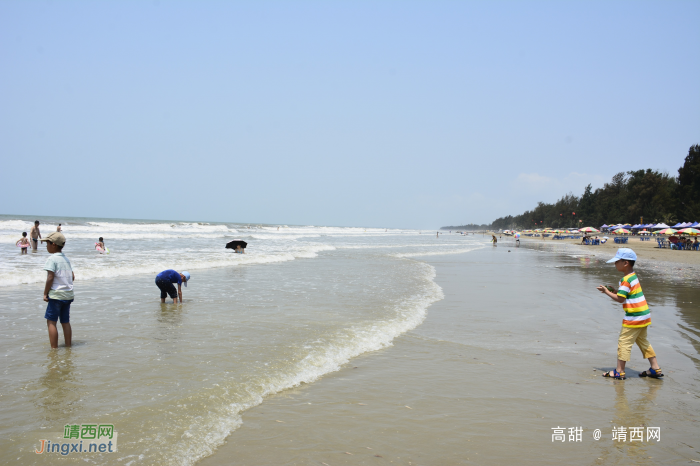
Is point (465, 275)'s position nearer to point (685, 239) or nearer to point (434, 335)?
point (434, 335)

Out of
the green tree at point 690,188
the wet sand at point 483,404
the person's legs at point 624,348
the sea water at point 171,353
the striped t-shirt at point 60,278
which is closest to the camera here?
the wet sand at point 483,404

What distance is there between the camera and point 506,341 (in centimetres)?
743

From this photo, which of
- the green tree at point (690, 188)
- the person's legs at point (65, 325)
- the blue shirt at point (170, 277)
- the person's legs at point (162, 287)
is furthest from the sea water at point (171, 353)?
the green tree at point (690, 188)

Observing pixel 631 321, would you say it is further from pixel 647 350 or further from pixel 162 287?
pixel 162 287

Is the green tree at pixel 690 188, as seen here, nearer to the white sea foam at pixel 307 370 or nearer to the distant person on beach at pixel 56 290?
the white sea foam at pixel 307 370

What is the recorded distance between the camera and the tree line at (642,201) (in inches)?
2680

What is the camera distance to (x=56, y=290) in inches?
253

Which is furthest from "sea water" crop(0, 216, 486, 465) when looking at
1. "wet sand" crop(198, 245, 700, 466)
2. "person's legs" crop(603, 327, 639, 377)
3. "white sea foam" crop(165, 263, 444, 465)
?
"person's legs" crop(603, 327, 639, 377)

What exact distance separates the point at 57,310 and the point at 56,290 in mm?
312

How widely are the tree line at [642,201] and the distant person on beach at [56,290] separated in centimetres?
7821

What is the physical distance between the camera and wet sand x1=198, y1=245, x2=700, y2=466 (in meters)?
3.61

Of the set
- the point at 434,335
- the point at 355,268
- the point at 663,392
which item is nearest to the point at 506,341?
the point at 434,335

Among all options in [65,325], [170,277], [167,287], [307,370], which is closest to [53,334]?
[65,325]

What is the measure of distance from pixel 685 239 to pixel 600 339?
4548 centimetres
